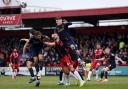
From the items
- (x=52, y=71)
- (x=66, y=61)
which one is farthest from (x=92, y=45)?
(x=66, y=61)

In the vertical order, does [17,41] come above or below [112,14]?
below

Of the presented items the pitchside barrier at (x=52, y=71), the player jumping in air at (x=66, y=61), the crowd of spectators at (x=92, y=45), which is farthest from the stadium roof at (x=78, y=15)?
the player jumping in air at (x=66, y=61)

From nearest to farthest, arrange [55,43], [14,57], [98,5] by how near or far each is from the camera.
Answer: [55,43] → [14,57] → [98,5]

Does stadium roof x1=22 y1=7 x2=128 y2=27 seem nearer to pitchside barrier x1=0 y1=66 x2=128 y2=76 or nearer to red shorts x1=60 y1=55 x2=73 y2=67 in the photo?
pitchside barrier x1=0 y1=66 x2=128 y2=76

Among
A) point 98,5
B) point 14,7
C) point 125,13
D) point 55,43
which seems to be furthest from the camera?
point 98,5

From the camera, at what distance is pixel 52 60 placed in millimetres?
39750

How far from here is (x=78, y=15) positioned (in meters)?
38.2

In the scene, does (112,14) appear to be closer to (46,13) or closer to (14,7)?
(46,13)

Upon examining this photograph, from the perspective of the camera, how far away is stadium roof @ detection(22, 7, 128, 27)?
36719 mm

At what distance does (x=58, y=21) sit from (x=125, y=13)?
1836 centimetres

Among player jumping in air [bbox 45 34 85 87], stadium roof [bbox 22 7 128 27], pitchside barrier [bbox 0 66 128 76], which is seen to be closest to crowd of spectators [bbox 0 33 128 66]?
pitchside barrier [bbox 0 66 128 76]

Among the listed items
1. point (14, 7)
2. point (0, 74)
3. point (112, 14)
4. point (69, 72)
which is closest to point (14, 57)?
point (0, 74)

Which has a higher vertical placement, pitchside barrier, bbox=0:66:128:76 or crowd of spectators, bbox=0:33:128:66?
crowd of spectators, bbox=0:33:128:66

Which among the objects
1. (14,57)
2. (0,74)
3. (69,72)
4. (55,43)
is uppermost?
(55,43)
